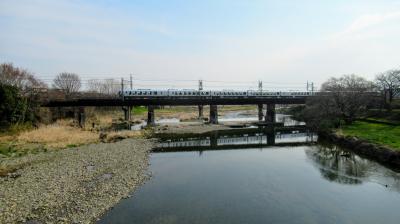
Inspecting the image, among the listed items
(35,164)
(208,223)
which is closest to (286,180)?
(208,223)

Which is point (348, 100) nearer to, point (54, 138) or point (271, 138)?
point (271, 138)

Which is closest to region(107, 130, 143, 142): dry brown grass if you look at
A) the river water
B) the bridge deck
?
the river water

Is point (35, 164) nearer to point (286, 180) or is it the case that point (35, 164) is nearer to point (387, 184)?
point (286, 180)

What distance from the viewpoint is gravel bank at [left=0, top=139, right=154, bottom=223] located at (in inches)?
635

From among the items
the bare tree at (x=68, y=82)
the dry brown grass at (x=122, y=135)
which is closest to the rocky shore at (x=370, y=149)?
the dry brown grass at (x=122, y=135)

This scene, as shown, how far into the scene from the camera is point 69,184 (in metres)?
21.0

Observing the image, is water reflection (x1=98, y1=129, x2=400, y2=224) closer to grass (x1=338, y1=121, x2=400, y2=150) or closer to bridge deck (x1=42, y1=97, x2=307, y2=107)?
grass (x1=338, y1=121, x2=400, y2=150)

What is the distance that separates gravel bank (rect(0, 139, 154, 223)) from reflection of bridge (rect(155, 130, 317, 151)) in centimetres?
868

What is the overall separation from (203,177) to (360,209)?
11.2 meters

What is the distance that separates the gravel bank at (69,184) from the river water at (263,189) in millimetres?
1184

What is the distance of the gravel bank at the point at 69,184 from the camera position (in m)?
16.1

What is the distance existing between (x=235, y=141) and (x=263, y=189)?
23738mm

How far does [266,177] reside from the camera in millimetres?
24500

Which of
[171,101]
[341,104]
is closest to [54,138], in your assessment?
[171,101]
